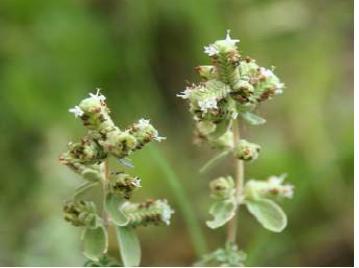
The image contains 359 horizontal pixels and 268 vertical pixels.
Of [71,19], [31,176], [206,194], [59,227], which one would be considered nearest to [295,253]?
[206,194]

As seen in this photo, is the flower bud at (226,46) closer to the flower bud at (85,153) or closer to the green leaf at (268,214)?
the flower bud at (85,153)

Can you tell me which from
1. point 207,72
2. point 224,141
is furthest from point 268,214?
point 207,72

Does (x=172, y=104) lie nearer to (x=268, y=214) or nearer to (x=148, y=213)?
(x=268, y=214)

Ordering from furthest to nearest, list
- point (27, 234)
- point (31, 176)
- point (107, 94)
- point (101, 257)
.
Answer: point (107, 94), point (31, 176), point (27, 234), point (101, 257)

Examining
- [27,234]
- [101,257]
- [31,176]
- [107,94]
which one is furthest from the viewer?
[107,94]

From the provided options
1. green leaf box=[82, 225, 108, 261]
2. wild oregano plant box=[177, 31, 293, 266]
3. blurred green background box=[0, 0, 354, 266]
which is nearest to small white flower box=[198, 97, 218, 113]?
wild oregano plant box=[177, 31, 293, 266]

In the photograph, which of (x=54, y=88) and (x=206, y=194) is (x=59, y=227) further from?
(x=54, y=88)

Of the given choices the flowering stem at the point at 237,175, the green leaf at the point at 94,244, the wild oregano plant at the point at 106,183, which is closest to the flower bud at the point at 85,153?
the wild oregano plant at the point at 106,183
